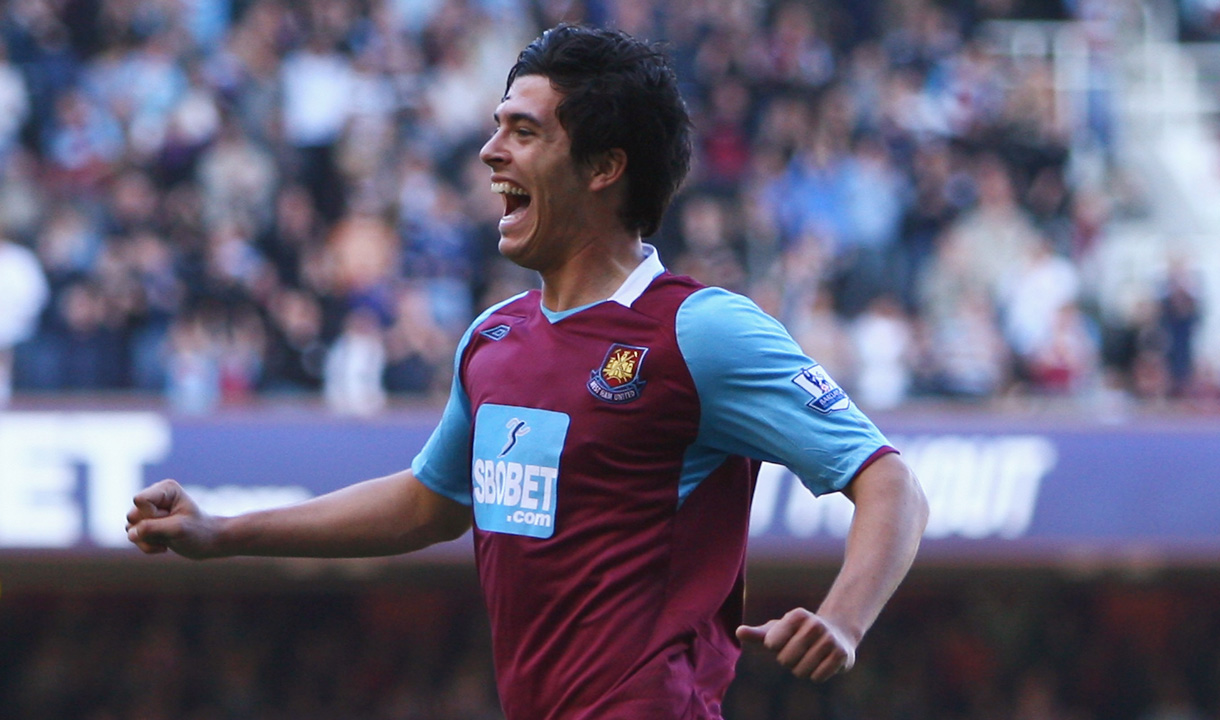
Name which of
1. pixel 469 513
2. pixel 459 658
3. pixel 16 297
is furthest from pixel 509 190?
pixel 459 658

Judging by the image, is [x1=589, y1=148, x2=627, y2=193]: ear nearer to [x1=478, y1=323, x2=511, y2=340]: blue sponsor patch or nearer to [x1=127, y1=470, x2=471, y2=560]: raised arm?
[x1=478, y1=323, x2=511, y2=340]: blue sponsor patch

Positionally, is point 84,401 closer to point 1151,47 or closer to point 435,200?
point 435,200

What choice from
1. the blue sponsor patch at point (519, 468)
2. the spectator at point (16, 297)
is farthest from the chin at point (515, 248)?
the spectator at point (16, 297)

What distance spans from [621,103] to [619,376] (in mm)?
569

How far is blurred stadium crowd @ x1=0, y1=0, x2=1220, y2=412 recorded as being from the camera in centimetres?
1040

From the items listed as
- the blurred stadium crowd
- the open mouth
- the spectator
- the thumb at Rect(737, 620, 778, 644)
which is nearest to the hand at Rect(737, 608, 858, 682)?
the thumb at Rect(737, 620, 778, 644)

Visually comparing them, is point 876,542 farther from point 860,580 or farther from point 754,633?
point 754,633

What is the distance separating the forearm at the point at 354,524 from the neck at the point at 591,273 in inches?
→ 22.8

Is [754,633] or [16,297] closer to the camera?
[754,633]

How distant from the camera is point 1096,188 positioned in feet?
43.0

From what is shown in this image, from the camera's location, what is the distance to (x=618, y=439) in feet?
10.7

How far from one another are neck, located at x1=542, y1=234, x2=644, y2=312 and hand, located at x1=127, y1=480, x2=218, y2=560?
2.87 feet

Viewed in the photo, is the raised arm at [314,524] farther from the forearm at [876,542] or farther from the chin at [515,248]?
the forearm at [876,542]

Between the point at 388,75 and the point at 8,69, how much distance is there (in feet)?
8.37
